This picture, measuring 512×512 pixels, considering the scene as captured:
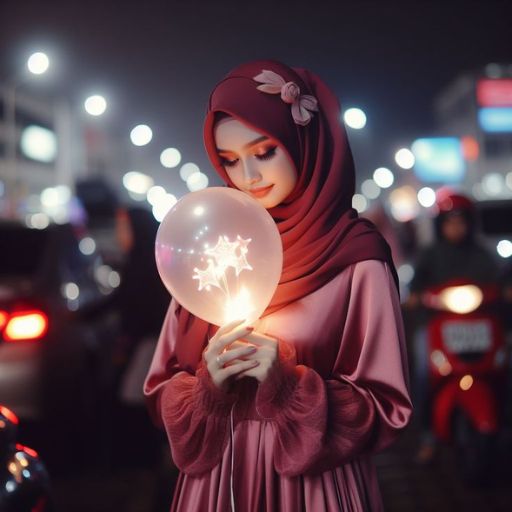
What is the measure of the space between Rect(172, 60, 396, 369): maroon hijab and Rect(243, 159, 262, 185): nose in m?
0.11

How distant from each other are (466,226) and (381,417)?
3594 millimetres

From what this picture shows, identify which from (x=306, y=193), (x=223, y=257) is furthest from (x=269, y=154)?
(x=223, y=257)

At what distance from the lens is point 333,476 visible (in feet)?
7.11

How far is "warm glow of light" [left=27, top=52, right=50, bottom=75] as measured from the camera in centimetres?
1440

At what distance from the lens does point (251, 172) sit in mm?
2270

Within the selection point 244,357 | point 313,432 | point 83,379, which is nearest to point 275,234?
point 244,357

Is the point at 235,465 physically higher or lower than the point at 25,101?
lower

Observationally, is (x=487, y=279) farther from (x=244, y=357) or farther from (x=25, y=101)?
(x=25, y=101)

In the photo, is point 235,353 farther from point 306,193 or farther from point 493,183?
point 493,183

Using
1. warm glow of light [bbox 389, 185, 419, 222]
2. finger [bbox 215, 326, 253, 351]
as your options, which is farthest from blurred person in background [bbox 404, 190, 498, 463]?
warm glow of light [bbox 389, 185, 419, 222]

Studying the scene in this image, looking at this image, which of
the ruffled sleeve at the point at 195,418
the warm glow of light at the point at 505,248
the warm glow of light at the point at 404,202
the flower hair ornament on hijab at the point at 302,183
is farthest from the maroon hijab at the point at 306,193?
the warm glow of light at the point at 404,202

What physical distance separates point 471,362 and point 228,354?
363 cm

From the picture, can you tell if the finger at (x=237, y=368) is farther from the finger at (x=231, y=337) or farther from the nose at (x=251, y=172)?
the nose at (x=251, y=172)

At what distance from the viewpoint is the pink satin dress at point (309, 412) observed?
2.07 metres
